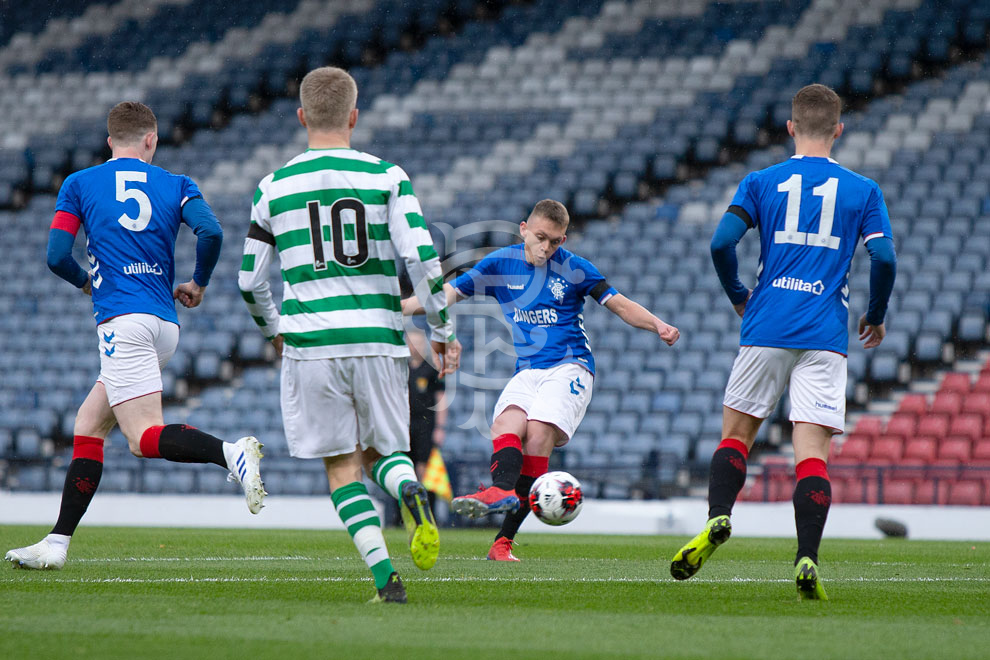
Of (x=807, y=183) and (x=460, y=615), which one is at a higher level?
(x=807, y=183)

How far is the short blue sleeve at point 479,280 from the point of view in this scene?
6.57 m

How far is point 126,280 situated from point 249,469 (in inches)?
48.6

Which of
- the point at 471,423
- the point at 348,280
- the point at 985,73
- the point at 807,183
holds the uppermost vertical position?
the point at 985,73

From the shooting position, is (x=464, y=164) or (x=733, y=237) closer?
(x=733, y=237)

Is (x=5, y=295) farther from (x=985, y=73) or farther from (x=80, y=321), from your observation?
(x=985, y=73)

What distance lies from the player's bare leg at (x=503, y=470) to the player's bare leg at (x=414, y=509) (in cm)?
104

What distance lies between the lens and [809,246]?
15.7ft

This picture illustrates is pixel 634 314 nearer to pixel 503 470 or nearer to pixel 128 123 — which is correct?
pixel 503 470

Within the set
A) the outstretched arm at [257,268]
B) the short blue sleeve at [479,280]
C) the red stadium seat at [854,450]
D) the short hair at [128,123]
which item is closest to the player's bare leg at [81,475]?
the short hair at [128,123]

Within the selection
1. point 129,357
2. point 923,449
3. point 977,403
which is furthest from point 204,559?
point 977,403

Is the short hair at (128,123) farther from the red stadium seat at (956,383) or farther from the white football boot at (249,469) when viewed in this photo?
the red stadium seat at (956,383)

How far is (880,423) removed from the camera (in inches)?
545

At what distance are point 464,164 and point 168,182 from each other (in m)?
14.3

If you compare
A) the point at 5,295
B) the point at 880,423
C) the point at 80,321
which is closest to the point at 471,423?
the point at 880,423
